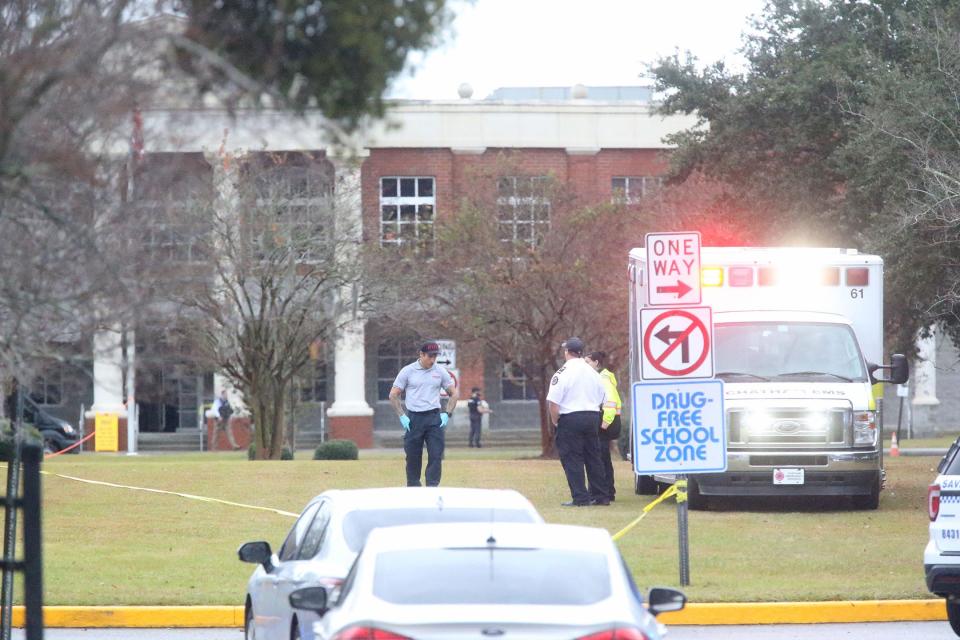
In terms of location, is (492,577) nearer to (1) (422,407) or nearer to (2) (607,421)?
(1) (422,407)

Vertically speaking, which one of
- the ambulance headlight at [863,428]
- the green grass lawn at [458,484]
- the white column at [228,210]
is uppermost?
the white column at [228,210]

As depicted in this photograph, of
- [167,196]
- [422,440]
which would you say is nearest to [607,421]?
[422,440]

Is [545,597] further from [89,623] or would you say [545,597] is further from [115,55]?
[89,623]

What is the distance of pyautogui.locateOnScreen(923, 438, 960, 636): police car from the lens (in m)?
11.3

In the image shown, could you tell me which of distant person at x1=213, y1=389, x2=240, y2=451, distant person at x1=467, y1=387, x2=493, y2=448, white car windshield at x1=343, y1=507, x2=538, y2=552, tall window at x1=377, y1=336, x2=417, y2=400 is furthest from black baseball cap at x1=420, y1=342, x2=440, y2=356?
tall window at x1=377, y1=336, x2=417, y2=400

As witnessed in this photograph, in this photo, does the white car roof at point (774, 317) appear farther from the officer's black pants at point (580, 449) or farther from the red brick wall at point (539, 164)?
the red brick wall at point (539, 164)

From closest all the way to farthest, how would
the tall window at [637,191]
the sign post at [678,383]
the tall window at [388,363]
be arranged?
the sign post at [678,383] < the tall window at [637,191] < the tall window at [388,363]

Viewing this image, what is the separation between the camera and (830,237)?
99.1ft

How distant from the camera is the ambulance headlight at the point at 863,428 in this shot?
19.2 m

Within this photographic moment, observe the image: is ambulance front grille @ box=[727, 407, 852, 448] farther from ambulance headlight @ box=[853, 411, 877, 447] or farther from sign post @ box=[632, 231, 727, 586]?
sign post @ box=[632, 231, 727, 586]

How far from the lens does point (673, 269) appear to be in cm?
1454

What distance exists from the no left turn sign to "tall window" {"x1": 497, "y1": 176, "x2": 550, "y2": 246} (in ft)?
83.9

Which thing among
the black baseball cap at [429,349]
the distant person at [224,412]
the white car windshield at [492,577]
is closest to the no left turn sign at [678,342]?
the black baseball cap at [429,349]

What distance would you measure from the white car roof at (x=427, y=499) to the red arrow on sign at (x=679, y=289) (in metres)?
5.07
